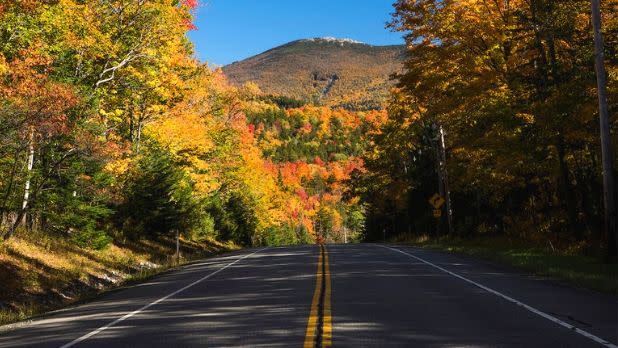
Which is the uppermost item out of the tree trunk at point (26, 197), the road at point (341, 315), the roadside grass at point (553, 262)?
the tree trunk at point (26, 197)

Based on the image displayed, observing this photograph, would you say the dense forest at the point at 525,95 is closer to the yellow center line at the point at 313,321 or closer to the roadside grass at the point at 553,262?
the roadside grass at the point at 553,262

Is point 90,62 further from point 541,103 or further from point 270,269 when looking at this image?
point 541,103

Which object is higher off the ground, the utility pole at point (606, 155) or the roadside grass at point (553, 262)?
the utility pole at point (606, 155)

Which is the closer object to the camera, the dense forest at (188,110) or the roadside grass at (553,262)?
the roadside grass at (553,262)

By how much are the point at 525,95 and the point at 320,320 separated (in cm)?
1515

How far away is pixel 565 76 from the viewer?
18688mm

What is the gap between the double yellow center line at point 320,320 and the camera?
7496mm

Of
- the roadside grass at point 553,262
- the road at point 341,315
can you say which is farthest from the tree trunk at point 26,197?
the roadside grass at point 553,262

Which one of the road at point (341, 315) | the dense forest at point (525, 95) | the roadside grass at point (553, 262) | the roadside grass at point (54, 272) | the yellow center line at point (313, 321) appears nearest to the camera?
the yellow center line at point (313, 321)

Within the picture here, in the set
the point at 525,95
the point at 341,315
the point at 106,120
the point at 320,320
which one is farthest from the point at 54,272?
the point at 525,95

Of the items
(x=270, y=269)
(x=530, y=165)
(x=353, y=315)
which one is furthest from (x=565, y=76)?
(x=353, y=315)

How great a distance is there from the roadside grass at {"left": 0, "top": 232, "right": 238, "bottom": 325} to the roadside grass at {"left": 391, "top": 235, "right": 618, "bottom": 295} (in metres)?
12.8

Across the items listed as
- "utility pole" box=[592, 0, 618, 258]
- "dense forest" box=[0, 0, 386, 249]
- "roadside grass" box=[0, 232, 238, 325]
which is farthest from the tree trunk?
"utility pole" box=[592, 0, 618, 258]

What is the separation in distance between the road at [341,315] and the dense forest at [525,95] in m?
6.29
